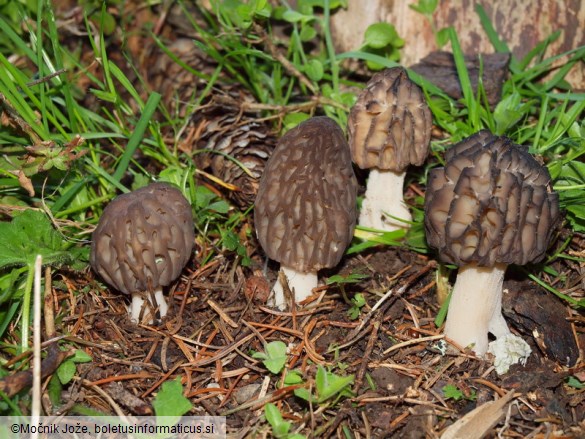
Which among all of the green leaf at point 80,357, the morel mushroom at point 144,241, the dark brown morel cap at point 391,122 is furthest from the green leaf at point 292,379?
the dark brown morel cap at point 391,122

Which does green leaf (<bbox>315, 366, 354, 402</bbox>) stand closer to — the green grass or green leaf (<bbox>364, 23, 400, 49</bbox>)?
the green grass

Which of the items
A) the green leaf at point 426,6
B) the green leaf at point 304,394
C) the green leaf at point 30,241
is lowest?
the green leaf at point 304,394

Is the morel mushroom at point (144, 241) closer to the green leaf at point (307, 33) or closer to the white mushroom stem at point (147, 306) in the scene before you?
the white mushroom stem at point (147, 306)

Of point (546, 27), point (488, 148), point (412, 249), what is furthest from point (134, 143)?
point (546, 27)

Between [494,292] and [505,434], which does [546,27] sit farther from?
[505,434]

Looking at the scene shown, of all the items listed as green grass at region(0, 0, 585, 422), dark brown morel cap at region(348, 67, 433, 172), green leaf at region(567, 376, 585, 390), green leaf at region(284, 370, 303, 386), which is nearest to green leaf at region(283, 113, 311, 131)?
green grass at region(0, 0, 585, 422)
